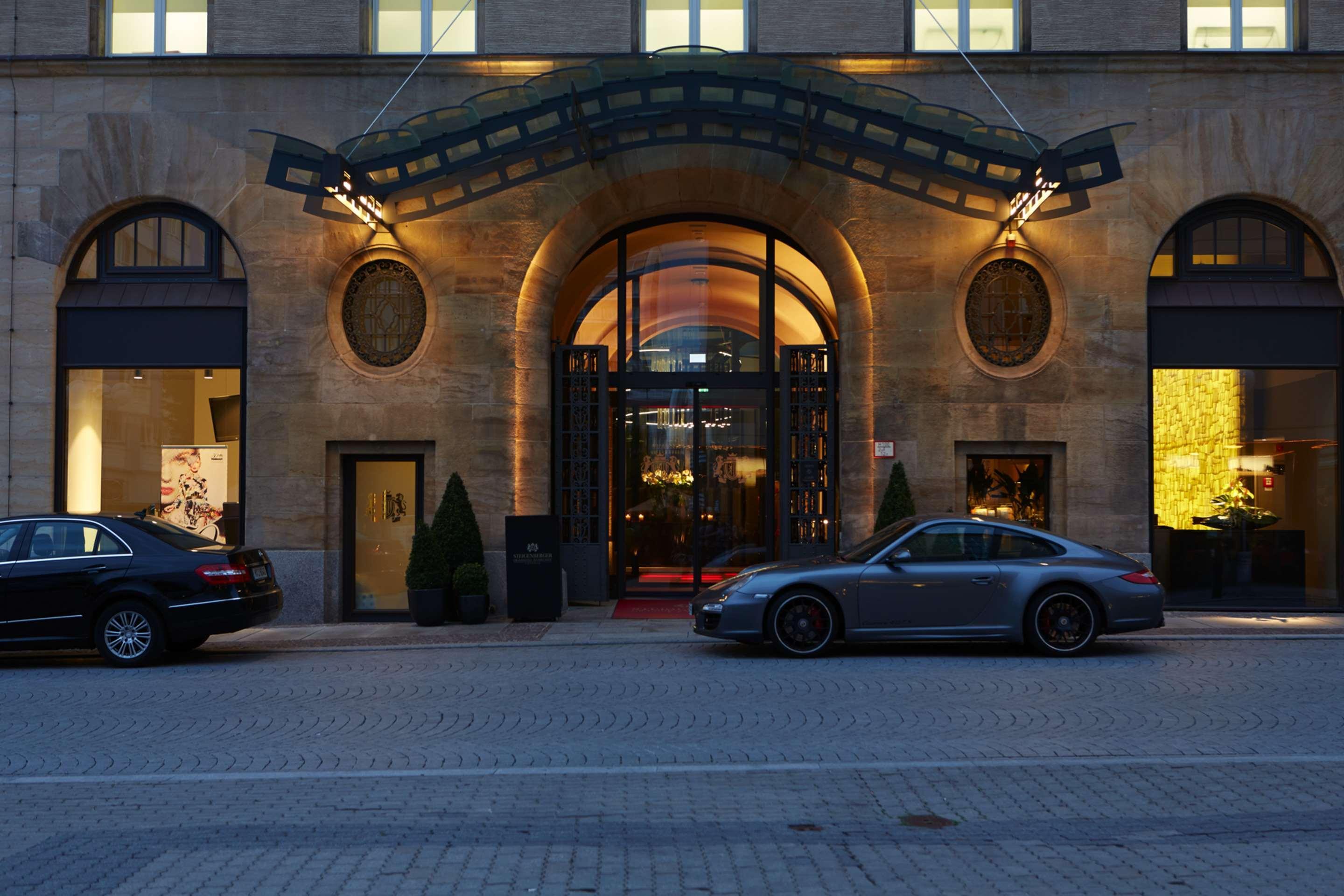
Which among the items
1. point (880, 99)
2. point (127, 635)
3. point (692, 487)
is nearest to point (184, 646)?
point (127, 635)

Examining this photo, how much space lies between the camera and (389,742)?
7984mm

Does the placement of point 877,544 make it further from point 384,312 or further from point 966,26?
point 966,26

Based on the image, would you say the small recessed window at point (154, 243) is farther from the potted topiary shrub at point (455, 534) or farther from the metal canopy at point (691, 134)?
the potted topiary shrub at point (455, 534)

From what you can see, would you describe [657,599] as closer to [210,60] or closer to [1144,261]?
[1144,261]

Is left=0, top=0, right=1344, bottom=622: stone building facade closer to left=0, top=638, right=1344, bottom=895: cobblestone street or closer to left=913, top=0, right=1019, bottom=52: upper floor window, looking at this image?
left=913, top=0, right=1019, bottom=52: upper floor window

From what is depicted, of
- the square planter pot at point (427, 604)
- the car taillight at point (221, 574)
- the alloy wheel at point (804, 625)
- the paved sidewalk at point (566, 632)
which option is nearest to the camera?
the alloy wheel at point (804, 625)

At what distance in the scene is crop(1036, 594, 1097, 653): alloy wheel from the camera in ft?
38.4

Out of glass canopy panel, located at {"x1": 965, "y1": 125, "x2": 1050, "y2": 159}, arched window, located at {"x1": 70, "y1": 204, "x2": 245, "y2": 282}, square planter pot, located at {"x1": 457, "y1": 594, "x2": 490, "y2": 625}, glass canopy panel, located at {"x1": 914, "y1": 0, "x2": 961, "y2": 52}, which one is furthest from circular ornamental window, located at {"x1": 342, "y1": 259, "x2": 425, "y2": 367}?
glass canopy panel, located at {"x1": 914, "y1": 0, "x2": 961, "y2": 52}

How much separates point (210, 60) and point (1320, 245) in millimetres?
15584

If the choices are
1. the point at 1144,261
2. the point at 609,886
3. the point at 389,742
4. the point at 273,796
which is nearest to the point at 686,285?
→ the point at 1144,261

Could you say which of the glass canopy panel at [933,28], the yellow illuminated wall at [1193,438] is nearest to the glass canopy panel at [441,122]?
the glass canopy panel at [933,28]

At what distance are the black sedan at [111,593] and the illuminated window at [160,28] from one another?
328 inches

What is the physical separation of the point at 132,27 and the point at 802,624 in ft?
42.8

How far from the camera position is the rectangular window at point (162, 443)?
1691 centimetres
